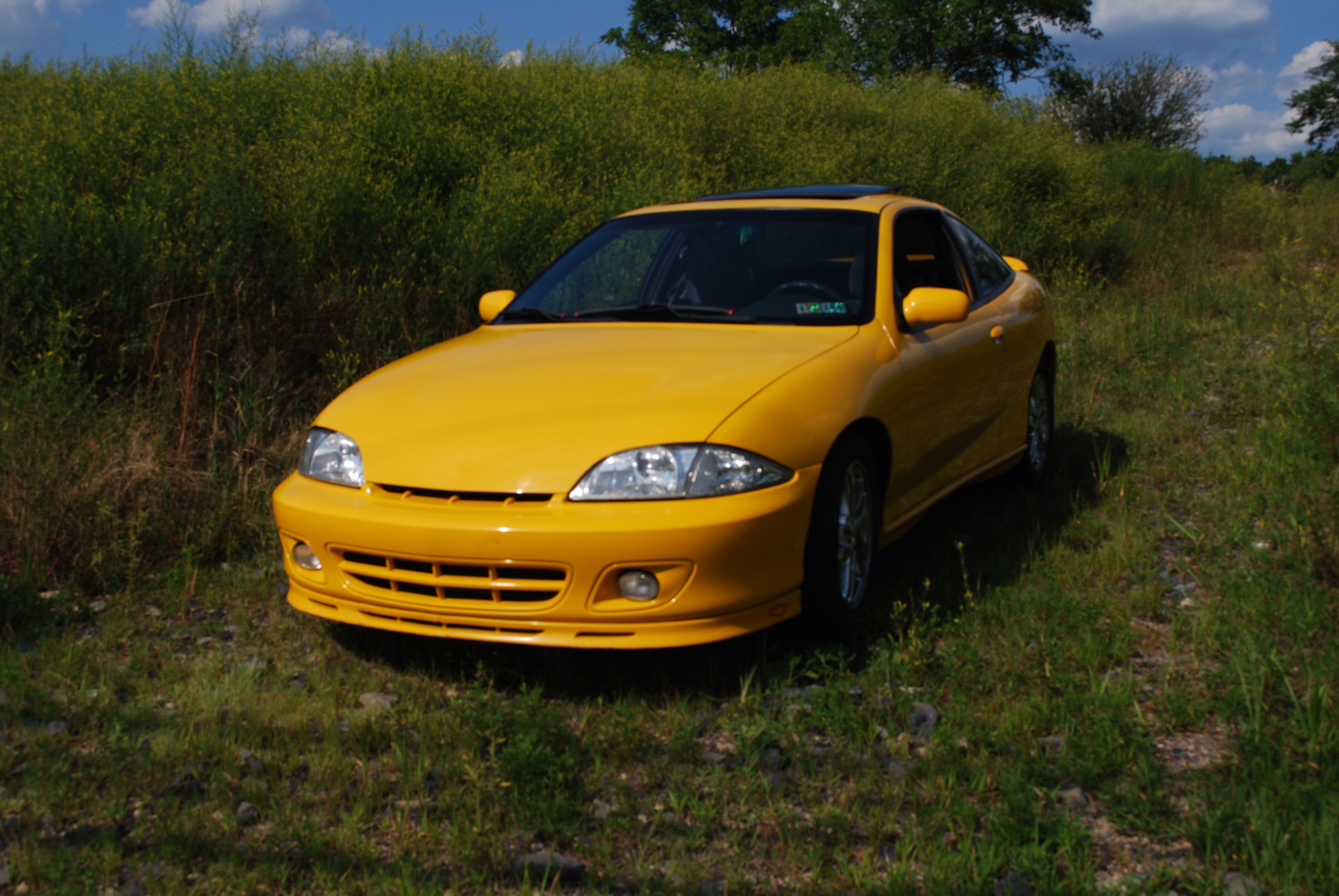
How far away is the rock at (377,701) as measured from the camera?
3396 millimetres

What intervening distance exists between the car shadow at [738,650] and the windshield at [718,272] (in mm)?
1097

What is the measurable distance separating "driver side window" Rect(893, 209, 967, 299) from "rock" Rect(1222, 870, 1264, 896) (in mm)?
2428

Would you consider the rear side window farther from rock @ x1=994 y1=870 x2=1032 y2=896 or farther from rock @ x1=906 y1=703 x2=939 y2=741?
rock @ x1=994 y1=870 x2=1032 y2=896

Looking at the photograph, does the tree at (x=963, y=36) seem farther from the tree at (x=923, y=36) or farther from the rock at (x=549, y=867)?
the rock at (x=549, y=867)

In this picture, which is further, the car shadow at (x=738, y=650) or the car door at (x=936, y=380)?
the car door at (x=936, y=380)

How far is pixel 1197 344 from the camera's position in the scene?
8883 millimetres

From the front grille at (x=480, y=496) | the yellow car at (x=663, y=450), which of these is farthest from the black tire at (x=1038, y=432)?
the front grille at (x=480, y=496)

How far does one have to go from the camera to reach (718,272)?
15.1 feet

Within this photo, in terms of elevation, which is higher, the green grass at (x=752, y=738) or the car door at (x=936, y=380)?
the car door at (x=936, y=380)

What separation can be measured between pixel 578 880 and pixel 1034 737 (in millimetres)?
1383

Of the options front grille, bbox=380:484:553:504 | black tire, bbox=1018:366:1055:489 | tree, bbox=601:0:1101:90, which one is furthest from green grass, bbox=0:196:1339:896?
tree, bbox=601:0:1101:90

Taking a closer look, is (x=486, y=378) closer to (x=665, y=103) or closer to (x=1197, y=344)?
(x=1197, y=344)

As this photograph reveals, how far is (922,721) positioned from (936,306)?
5.21 feet

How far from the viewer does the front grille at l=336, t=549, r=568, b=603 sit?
3176 millimetres
